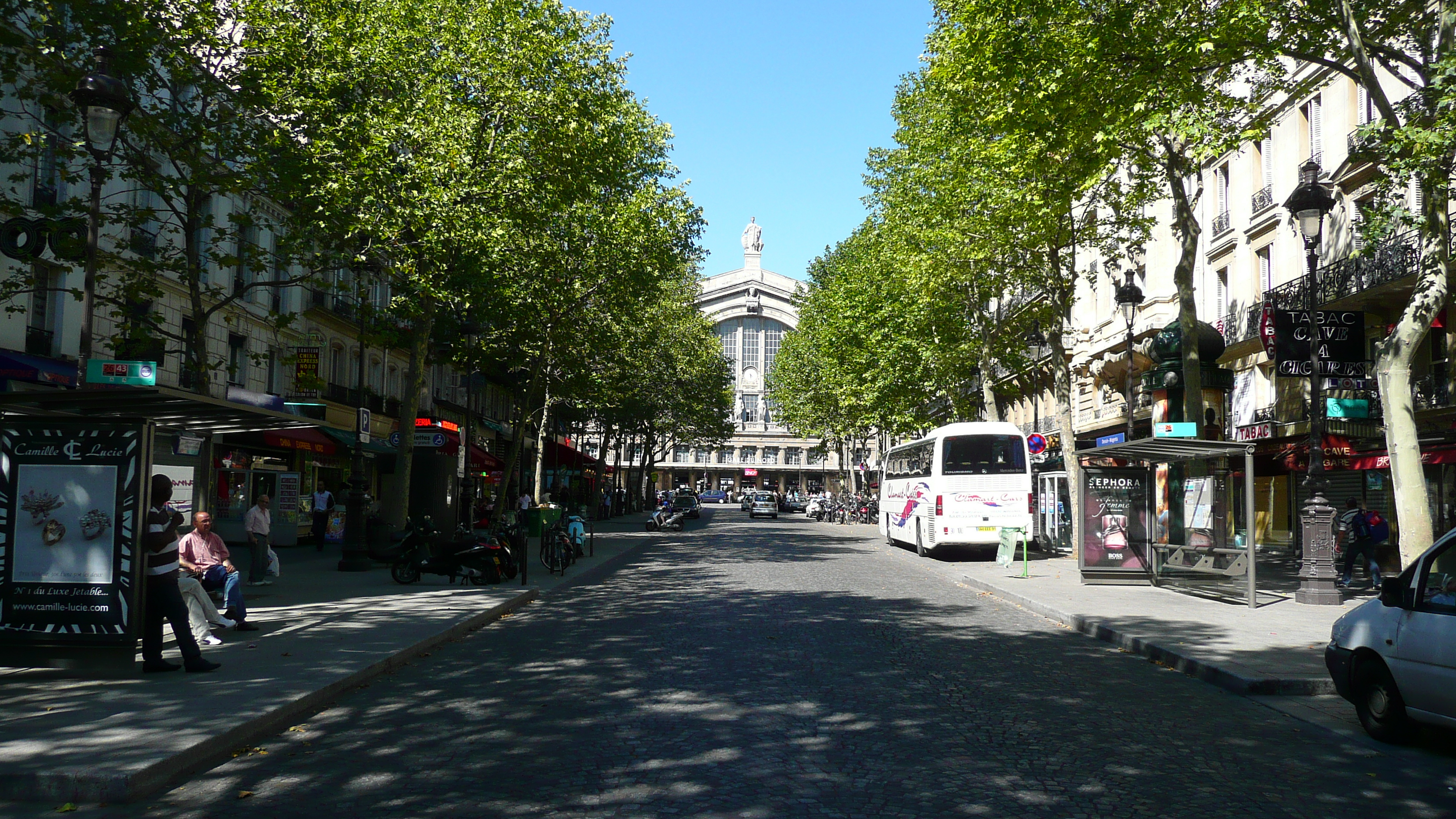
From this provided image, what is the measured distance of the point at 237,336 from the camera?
1201 inches

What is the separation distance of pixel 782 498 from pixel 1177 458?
243 feet

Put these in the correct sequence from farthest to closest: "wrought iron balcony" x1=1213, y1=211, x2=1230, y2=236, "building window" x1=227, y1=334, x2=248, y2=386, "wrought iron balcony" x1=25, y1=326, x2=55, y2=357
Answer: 1. "wrought iron balcony" x1=1213, y1=211, x2=1230, y2=236
2. "building window" x1=227, y1=334, x2=248, y2=386
3. "wrought iron balcony" x1=25, y1=326, x2=55, y2=357

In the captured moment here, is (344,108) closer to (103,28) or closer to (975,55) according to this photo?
(103,28)

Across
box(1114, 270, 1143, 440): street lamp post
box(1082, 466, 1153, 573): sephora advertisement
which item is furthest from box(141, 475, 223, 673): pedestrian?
box(1114, 270, 1143, 440): street lamp post

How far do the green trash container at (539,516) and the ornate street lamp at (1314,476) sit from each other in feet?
68.9

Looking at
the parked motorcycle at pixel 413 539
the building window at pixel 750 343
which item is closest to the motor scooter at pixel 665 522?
the parked motorcycle at pixel 413 539

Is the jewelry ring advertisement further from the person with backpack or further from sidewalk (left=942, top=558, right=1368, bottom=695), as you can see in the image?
the person with backpack

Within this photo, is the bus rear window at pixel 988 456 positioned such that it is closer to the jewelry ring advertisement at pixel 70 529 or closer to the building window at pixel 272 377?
the building window at pixel 272 377

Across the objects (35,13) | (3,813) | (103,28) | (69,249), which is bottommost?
(3,813)

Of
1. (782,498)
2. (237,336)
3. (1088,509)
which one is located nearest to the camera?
(1088,509)

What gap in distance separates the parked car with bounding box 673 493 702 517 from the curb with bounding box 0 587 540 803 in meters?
51.2

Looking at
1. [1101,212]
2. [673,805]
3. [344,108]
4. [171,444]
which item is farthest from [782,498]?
[673,805]

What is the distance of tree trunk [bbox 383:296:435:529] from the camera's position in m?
23.8

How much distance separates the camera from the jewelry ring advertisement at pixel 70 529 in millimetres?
8781
